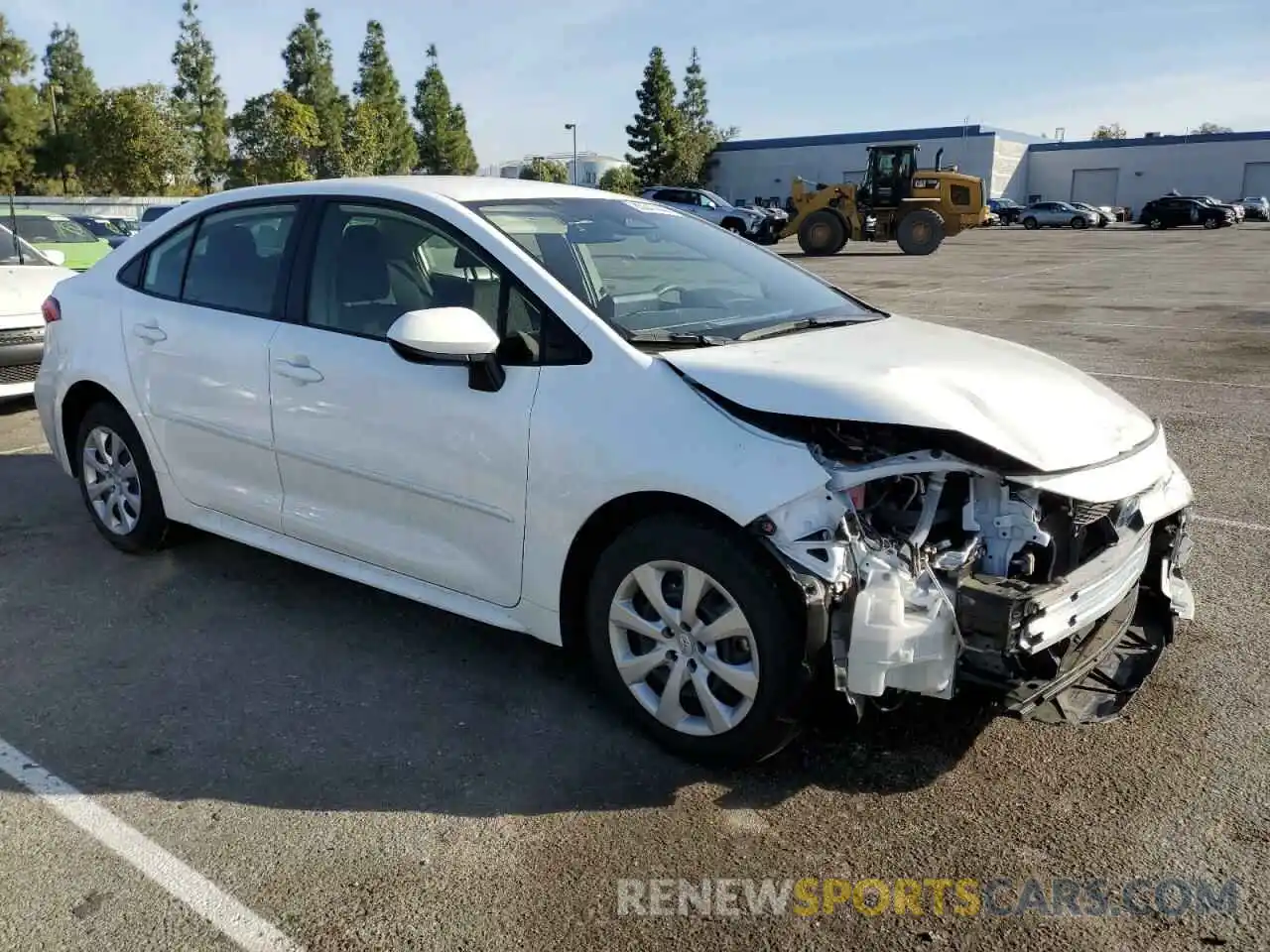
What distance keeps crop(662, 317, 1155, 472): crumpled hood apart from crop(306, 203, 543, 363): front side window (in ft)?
2.10

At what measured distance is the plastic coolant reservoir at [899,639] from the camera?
2.78 m

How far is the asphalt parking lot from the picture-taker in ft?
8.34

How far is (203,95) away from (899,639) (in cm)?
7067

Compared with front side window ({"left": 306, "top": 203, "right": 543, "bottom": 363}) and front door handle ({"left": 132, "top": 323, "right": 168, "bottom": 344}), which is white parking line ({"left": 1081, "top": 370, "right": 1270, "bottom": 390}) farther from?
front door handle ({"left": 132, "top": 323, "right": 168, "bottom": 344})

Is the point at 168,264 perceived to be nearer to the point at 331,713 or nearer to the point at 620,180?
the point at 331,713

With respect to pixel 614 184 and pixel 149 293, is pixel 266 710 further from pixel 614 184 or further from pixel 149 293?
pixel 614 184

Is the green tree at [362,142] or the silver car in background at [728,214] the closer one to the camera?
the silver car in background at [728,214]

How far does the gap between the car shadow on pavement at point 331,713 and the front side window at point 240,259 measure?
1235 millimetres

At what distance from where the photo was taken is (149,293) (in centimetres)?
471

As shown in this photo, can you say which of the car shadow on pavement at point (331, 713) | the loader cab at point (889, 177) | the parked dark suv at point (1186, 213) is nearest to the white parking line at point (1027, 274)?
the loader cab at point (889, 177)

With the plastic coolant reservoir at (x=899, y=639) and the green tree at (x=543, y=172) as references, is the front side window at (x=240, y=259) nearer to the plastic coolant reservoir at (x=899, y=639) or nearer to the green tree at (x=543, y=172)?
the plastic coolant reservoir at (x=899, y=639)

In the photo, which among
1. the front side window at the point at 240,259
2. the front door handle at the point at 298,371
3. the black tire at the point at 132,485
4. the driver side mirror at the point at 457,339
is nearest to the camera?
the driver side mirror at the point at 457,339

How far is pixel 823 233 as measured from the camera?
30469mm

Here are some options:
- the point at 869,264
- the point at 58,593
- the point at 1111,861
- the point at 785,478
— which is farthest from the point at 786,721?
the point at 869,264
